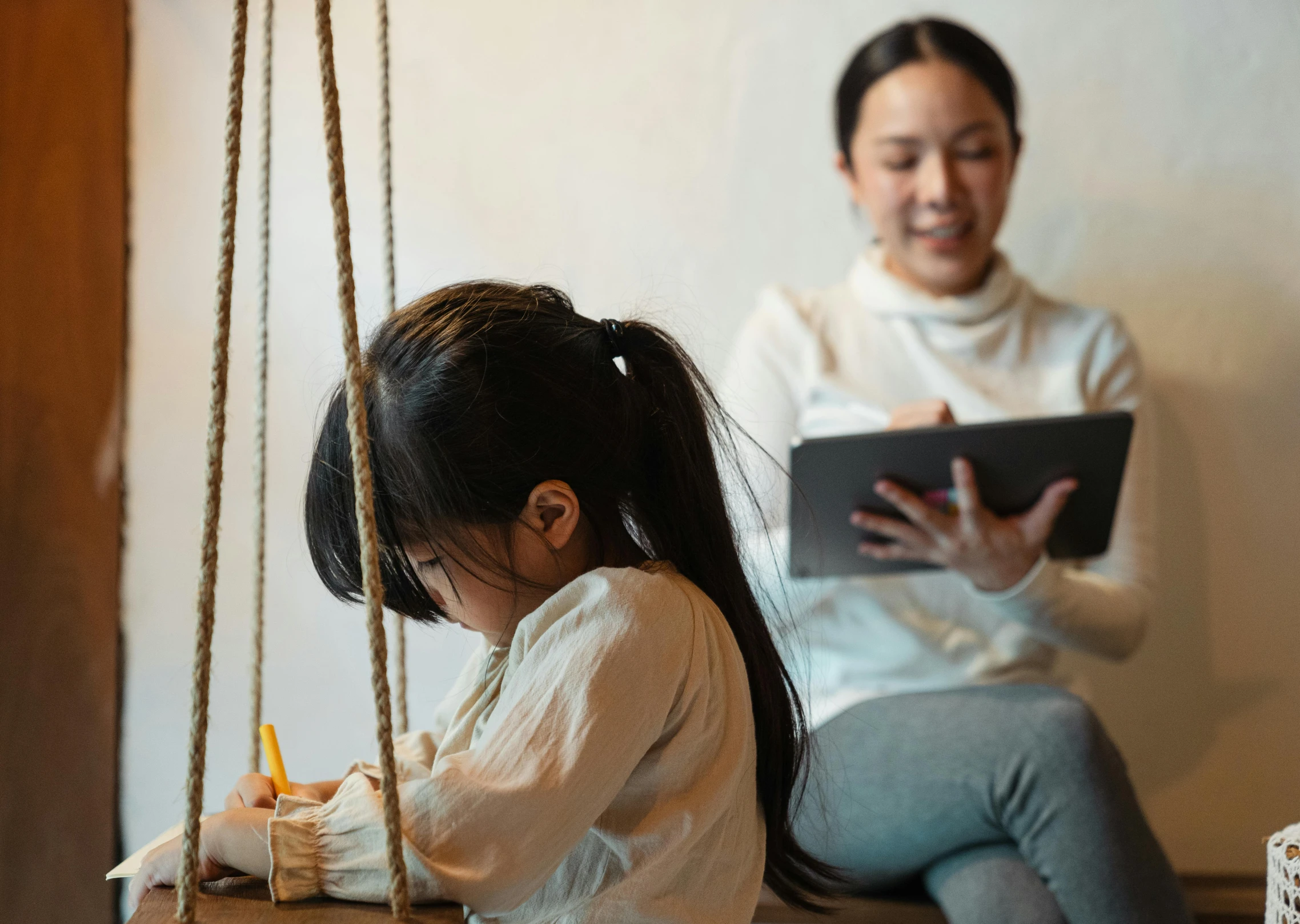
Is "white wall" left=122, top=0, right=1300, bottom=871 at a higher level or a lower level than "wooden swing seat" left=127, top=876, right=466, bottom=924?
higher

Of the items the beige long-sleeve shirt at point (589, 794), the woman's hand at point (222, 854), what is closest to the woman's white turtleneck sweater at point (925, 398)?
the beige long-sleeve shirt at point (589, 794)

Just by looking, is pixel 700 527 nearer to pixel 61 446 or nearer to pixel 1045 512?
pixel 1045 512

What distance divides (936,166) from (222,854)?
0.98 m

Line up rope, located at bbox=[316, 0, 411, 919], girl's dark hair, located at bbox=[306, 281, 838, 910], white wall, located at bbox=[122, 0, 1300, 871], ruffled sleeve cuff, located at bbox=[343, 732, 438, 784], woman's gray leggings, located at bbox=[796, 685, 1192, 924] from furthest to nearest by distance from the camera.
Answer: white wall, located at bbox=[122, 0, 1300, 871] < woman's gray leggings, located at bbox=[796, 685, 1192, 924] < ruffled sleeve cuff, located at bbox=[343, 732, 438, 784] < girl's dark hair, located at bbox=[306, 281, 838, 910] < rope, located at bbox=[316, 0, 411, 919]

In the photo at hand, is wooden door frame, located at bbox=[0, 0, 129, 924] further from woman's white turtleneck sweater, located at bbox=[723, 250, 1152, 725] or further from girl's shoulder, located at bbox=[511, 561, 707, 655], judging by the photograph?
girl's shoulder, located at bbox=[511, 561, 707, 655]

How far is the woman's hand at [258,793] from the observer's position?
66 centimetres

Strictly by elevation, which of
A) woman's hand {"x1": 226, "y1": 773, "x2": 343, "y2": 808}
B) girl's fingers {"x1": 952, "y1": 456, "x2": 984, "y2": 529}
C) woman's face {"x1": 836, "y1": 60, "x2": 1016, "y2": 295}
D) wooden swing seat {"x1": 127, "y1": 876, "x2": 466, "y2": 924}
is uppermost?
woman's face {"x1": 836, "y1": 60, "x2": 1016, "y2": 295}

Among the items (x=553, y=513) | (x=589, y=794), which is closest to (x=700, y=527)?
(x=553, y=513)

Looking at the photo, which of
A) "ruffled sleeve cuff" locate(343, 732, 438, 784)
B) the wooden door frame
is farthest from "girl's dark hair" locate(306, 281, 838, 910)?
the wooden door frame

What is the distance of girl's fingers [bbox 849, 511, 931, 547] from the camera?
102 cm

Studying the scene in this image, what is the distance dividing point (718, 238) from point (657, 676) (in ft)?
3.07

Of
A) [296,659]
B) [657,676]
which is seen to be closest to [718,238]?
[296,659]

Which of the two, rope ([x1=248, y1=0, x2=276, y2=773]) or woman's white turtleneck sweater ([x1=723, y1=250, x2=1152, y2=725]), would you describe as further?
woman's white turtleneck sweater ([x1=723, y1=250, x2=1152, y2=725])

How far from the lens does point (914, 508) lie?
1.00 m
